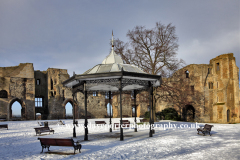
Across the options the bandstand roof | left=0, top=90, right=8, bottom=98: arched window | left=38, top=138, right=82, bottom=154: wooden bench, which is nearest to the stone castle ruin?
left=0, top=90, right=8, bottom=98: arched window

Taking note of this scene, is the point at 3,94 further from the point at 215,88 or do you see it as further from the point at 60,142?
the point at 215,88

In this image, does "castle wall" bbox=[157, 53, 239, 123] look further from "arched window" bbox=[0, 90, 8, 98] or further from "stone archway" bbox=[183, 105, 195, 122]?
"arched window" bbox=[0, 90, 8, 98]

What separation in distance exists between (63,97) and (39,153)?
27253mm

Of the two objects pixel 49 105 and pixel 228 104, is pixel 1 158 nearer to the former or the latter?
pixel 49 105

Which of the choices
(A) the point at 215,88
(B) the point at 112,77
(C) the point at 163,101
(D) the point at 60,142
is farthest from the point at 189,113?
(D) the point at 60,142

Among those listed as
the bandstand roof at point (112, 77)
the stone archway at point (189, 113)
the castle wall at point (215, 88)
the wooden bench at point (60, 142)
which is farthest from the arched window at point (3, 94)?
the stone archway at point (189, 113)

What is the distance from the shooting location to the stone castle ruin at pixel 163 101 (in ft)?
102

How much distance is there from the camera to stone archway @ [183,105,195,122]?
3441cm

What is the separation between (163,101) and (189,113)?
5649 mm

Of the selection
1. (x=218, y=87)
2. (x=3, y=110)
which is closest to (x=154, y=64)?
(x=218, y=87)

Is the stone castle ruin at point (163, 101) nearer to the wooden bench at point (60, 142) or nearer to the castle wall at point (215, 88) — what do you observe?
the castle wall at point (215, 88)

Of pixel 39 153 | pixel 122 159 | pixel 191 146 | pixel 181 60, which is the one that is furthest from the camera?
pixel 181 60

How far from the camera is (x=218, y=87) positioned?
3359 cm

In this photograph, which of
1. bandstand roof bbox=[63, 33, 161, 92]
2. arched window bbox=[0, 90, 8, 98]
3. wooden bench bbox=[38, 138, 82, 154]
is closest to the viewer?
wooden bench bbox=[38, 138, 82, 154]
